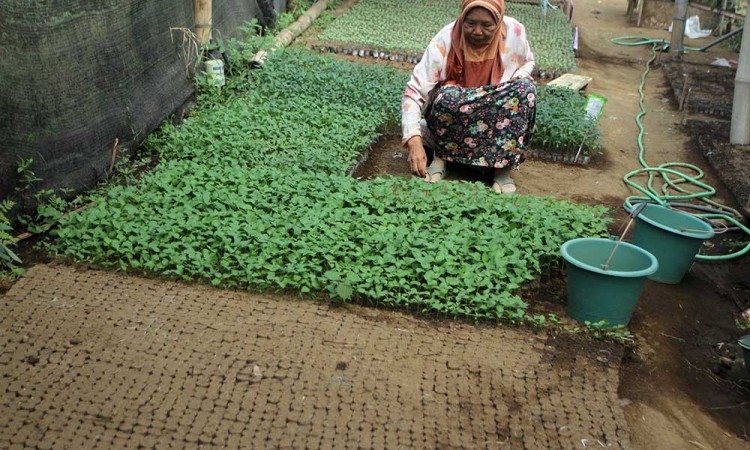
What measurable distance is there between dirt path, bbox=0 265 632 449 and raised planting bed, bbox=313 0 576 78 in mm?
5352

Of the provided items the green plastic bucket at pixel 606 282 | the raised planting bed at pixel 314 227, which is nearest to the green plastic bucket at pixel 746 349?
the green plastic bucket at pixel 606 282

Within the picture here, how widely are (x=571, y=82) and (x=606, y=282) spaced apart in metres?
4.61

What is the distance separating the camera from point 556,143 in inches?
243

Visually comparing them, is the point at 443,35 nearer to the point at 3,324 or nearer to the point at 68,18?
the point at 68,18

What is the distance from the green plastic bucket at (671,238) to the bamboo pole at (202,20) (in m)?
4.01

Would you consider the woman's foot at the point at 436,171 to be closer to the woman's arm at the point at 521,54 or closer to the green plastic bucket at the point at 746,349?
the woman's arm at the point at 521,54

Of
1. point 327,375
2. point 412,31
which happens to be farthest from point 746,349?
point 412,31

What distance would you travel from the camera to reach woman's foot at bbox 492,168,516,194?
5.32m

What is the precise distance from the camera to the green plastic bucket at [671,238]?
4.28 metres

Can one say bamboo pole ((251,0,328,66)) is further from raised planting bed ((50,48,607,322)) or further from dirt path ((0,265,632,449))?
dirt path ((0,265,632,449))

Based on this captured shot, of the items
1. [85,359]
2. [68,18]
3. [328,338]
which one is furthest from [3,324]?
[68,18]

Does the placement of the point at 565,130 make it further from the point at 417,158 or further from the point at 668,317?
the point at 668,317

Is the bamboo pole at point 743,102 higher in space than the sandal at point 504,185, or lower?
higher

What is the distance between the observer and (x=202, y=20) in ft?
21.5
